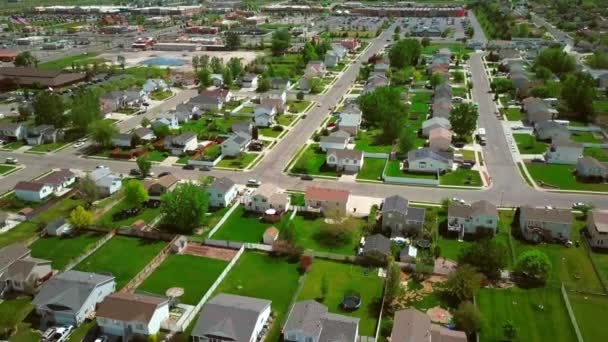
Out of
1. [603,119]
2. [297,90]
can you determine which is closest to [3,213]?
[297,90]

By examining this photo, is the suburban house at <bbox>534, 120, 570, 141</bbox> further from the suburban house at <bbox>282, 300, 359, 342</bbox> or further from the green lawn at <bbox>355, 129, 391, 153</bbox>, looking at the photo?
the suburban house at <bbox>282, 300, 359, 342</bbox>

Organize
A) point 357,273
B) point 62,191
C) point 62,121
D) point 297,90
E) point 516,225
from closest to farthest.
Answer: point 357,273 → point 516,225 → point 62,191 → point 62,121 → point 297,90

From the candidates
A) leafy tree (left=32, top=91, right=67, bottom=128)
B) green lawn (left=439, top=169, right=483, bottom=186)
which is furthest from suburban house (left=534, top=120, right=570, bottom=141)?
leafy tree (left=32, top=91, right=67, bottom=128)

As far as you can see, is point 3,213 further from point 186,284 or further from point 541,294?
point 541,294

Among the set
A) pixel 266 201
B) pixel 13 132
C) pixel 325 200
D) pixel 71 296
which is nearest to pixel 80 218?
pixel 71 296

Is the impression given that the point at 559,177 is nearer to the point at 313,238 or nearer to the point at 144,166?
the point at 313,238

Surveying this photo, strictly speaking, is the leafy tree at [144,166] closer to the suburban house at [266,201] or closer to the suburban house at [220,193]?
the suburban house at [220,193]
